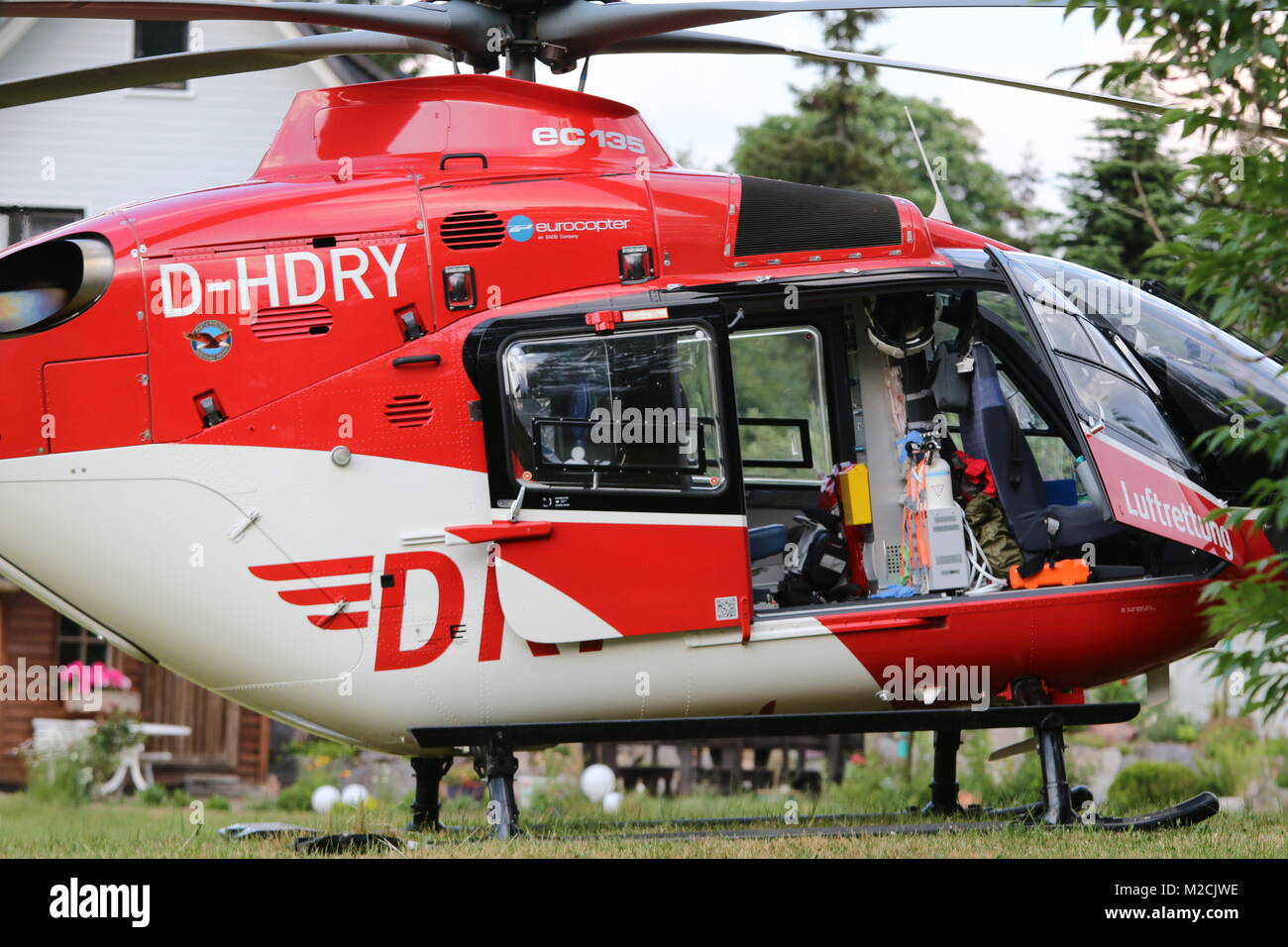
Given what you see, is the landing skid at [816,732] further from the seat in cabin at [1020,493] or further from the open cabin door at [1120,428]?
the open cabin door at [1120,428]

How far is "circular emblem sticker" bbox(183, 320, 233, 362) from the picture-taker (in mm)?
7461

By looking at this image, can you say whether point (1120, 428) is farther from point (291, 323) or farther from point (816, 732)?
point (291, 323)

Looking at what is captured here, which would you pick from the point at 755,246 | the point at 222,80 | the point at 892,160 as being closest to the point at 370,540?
the point at 755,246

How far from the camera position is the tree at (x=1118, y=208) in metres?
22.3

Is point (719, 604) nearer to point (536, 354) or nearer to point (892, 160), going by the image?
point (536, 354)

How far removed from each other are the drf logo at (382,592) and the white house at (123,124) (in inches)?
529

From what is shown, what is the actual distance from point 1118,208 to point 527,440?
1748 centimetres

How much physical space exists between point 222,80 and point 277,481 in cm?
1559

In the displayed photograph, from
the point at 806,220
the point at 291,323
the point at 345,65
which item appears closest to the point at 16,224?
the point at 291,323

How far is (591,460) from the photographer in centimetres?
761

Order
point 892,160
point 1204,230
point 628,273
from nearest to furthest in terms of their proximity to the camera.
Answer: point 1204,230
point 628,273
point 892,160

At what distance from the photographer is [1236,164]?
5164 millimetres

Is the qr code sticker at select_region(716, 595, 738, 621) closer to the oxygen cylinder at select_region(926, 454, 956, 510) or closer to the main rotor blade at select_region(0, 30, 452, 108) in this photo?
the oxygen cylinder at select_region(926, 454, 956, 510)

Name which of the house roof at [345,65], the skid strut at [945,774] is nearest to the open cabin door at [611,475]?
the skid strut at [945,774]
